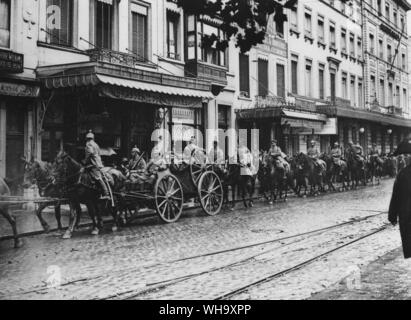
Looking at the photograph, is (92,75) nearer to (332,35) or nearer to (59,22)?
(59,22)

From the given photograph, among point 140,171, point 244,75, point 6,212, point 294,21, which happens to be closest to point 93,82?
point 140,171

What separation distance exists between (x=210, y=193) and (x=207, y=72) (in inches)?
380

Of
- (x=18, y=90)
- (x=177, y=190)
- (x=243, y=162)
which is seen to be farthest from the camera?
(x=243, y=162)

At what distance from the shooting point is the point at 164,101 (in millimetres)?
16891

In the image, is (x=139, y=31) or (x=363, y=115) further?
(x=363, y=115)

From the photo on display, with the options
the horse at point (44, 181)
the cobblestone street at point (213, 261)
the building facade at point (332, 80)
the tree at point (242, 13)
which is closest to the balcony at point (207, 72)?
the building facade at point (332, 80)

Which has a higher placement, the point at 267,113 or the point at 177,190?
the point at 267,113

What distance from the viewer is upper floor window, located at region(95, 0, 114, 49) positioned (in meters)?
17.5

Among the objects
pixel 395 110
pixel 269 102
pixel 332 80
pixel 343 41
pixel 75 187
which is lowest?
pixel 75 187

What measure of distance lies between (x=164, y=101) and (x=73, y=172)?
7.21m

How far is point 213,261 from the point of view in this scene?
7355 mm

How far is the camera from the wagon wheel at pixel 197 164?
12.7 meters

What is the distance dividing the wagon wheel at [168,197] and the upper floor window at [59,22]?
21.2 feet
